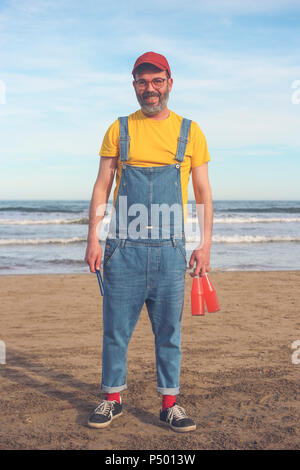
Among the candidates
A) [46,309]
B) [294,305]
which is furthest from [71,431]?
[294,305]

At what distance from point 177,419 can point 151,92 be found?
6.82 ft

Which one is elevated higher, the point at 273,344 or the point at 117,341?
the point at 117,341

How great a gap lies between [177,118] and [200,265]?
3.18 feet

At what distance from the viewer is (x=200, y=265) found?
313 centimetres

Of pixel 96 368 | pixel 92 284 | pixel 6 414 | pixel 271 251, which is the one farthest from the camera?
pixel 271 251

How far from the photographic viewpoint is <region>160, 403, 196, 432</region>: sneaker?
9.96 ft

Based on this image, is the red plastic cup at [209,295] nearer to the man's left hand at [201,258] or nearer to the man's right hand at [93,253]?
the man's left hand at [201,258]

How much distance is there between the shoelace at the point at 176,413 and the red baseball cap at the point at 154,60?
86.0 inches

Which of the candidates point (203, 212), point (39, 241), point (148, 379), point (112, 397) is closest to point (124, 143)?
point (203, 212)

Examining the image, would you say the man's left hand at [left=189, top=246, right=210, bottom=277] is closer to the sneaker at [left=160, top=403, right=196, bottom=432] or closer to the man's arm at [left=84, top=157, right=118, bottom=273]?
the man's arm at [left=84, top=157, right=118, bottom=273]

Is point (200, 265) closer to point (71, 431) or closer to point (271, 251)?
point (71, 431)

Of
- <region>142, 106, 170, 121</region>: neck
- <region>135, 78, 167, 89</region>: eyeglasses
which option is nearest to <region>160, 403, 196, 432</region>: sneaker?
<region>142, 106, 170, 121</region>: neck

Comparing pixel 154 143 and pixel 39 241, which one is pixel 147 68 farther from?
pixel 39 241

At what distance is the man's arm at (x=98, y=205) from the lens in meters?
3.10
